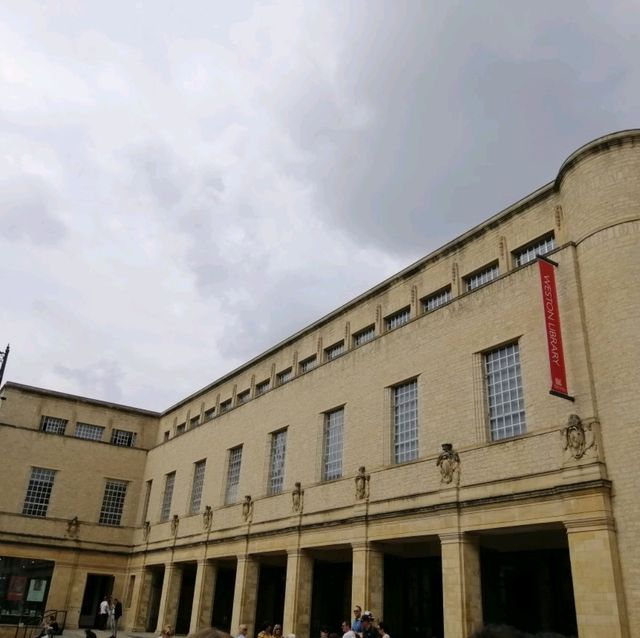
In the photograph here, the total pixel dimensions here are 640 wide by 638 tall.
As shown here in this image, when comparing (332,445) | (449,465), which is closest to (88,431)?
(332,445)

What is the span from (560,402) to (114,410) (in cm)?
3247

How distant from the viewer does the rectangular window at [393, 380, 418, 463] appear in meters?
20.9

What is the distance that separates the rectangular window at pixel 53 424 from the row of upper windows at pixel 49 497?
2.70 m

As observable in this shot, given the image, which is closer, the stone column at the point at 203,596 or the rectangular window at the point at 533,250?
the rectangular window at the point at 533,250

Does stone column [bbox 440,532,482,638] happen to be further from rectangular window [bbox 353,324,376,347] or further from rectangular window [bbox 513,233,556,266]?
rectangular window [bbox 353,324,376,347]

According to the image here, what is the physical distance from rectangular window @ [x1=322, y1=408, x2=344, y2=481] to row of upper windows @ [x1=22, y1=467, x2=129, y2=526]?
→ 791 inches

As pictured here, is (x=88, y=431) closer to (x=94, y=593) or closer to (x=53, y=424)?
(x=53, y=424)

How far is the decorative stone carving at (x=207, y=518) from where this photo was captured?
30.0 meters

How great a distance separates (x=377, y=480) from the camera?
2094 cm

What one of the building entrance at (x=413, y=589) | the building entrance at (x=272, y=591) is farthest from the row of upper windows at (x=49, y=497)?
the building entrance at (x=413, y=589)

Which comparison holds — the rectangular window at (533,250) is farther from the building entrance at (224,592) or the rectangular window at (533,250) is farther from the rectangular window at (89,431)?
the rectangular window at (89,431)

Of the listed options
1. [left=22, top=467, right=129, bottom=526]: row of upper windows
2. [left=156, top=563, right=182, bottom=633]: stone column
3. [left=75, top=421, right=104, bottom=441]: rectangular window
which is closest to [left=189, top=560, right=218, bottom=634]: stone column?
[left=156, top=563, right=182, bottom=633]: stone column

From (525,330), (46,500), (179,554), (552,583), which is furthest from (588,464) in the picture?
(46,500)

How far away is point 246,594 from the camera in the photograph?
25.5 m
